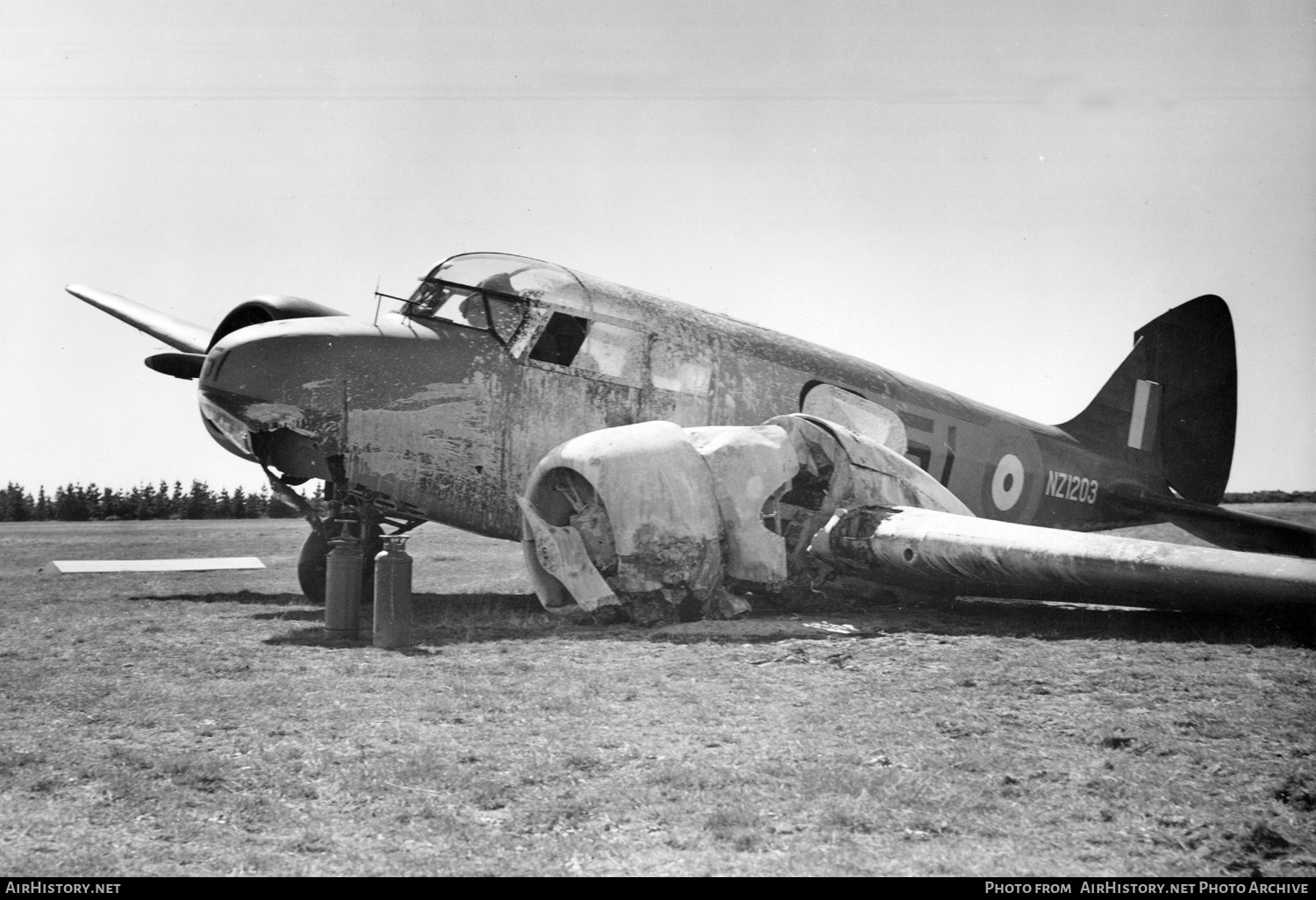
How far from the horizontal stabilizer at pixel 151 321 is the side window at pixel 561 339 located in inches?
236

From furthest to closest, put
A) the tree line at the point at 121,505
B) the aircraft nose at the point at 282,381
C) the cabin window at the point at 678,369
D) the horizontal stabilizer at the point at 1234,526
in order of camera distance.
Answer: the tree line at the point at 121,505 < the horizontal stabilizer at the point at 1234,526 < the cabin window at the point at 678,369 < the aircraft nose at the point at 282,381

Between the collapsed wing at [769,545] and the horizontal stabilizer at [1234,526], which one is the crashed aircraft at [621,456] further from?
the horizontal stabilizer at [1234,526]

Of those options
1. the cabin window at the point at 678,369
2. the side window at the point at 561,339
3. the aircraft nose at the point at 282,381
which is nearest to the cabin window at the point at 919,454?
the cabin window at the point at 678,369

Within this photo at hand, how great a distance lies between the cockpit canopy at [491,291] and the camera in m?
8.83

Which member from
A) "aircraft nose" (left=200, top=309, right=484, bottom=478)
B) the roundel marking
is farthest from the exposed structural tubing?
the roundel marking

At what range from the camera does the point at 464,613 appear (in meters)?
8.98

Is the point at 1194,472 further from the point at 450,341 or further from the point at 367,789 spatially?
the point at 367,789

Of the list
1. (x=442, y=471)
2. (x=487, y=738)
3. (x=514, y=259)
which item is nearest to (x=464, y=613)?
(x=442, y=471)

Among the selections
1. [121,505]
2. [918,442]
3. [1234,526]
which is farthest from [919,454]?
[121,505]

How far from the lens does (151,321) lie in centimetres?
1438

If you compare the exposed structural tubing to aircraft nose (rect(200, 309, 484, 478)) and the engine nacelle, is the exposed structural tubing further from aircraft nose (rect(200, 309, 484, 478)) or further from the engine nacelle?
the engine nacelle

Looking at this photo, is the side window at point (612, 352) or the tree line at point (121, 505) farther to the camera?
the tree line at point (121, 505)

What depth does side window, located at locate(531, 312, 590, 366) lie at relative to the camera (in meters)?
8.94

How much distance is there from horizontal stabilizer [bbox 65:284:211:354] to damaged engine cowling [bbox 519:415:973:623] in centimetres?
713
